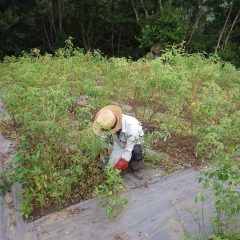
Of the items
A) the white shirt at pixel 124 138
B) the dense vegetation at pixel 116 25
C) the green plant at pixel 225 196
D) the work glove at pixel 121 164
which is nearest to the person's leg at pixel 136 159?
the white shirt at pixel 124 138

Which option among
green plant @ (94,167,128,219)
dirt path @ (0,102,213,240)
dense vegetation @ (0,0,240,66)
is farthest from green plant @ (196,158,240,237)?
dense vegetation @ (0,0,240,66)

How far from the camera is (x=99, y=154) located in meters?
3.89

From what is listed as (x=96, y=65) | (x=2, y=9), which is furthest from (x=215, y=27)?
(x=96, y=65)

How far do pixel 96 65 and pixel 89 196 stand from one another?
5.00m

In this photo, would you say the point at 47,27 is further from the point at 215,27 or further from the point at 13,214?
the point at 13,214

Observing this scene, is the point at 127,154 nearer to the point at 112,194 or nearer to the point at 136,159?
the point at 136,159

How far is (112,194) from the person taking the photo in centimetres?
357

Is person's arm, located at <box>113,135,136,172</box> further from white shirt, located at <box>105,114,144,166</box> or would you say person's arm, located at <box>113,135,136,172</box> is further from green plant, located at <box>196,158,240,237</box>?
green plant, located at <box>196,158,240,237</box>

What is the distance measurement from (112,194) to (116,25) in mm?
14801

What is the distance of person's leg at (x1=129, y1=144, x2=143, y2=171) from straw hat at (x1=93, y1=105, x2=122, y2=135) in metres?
0.34

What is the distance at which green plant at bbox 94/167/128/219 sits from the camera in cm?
332

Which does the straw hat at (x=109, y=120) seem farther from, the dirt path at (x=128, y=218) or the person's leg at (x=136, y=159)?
the dirt path at (x=128, y=218)

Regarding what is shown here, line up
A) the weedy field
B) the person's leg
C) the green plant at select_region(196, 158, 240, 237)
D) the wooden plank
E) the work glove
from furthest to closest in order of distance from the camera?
the person's leg
the work glove
the weedy field
the wooden plank
the green plant at select_region(196, 158, 240, 237)

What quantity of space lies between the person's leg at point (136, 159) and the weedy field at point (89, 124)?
5.2 inches
